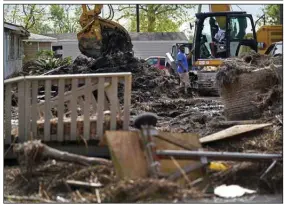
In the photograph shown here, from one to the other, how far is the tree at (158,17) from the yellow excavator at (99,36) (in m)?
31.8

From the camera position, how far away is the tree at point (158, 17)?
5225cm

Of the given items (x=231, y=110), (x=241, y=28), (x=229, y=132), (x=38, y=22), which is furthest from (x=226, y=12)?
(x=38, y=22)

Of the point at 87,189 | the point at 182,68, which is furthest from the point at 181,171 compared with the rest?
the point at 182,68

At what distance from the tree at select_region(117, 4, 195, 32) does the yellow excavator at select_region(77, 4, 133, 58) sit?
Result: 31.8 metres

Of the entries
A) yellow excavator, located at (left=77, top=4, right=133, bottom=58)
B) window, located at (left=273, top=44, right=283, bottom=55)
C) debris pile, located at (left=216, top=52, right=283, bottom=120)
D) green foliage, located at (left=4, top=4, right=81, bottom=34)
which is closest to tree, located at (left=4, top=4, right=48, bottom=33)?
green foliage, located at (left=4, top=4, right=81, bottom=34)

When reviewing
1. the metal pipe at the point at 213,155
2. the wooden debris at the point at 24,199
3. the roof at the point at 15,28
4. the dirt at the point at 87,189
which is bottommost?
the wooden debris at the point at 24,199

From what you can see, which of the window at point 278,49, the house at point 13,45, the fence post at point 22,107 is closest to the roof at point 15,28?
the house at point 13,45

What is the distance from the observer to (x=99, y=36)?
62.8 feet

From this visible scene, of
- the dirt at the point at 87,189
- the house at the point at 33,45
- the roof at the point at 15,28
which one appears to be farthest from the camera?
the house at the point at 33,45

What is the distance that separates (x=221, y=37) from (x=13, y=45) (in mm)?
13519

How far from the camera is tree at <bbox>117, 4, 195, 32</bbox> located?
52.2 meters

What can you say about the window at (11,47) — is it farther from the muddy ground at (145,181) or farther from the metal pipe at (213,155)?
the metal pipe at (213,155)

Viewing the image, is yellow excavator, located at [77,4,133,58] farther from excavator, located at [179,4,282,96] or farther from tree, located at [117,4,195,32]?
tree, located at [117,4,195,32]

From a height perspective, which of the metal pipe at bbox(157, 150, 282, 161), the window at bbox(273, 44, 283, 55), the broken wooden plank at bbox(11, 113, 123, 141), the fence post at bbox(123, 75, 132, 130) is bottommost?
the metal pipe at bbox(157, 150, 282, 161)
